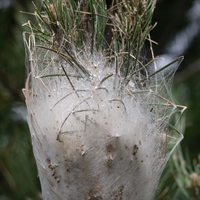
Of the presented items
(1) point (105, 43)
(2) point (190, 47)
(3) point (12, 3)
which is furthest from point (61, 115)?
(2) point (190, 47)

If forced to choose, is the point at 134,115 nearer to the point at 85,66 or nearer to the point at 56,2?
the point at 85,66

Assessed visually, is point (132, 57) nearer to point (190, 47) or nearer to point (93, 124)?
point (93, 124)

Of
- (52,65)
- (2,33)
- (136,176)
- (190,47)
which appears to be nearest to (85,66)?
(52,65)

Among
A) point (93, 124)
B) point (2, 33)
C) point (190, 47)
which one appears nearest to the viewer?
point (93, 124)

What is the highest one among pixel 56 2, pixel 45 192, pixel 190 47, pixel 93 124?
pixel 56 2

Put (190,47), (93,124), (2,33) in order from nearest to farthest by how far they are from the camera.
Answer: (93,124), (2,33), (190,47)

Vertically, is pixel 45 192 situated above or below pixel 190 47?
above

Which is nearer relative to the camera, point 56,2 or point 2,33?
point 56,2
